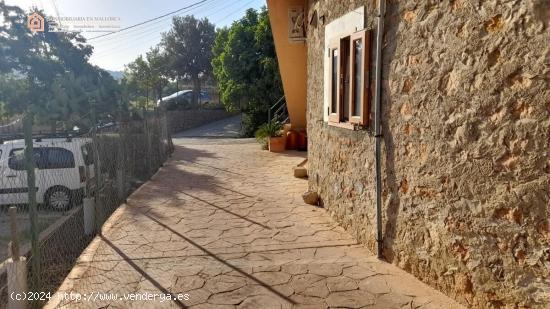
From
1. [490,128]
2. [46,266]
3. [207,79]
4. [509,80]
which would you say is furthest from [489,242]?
[207,79]

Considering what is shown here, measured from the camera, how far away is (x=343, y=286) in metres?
3.31

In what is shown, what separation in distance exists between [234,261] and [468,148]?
2.46 m

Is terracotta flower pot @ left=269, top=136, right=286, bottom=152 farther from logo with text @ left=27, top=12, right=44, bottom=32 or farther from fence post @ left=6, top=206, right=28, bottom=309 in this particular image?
logo with text @ left=27, top=12, right=44, bottom=32

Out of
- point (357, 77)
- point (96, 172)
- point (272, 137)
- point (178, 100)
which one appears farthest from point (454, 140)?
point (178, 100)

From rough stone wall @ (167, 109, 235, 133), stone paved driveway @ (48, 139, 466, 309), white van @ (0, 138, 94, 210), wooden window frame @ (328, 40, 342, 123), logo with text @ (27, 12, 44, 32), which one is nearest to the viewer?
stone paved driveway @ (48, 139, 466, 309)

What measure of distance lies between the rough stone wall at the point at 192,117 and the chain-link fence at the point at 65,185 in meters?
18.4

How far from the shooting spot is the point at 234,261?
12.8 ft

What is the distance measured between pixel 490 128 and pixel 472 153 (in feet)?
0.72

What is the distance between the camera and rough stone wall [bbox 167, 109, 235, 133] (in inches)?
1061

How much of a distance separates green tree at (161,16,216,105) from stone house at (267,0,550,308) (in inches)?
1185

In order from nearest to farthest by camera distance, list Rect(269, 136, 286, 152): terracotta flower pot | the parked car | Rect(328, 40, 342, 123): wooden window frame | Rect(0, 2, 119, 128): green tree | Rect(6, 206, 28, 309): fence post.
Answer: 1. Rect(6, 206, 28, 309): fence post
2. Rect(328, 40, 342, 123): wooden window frame
3. Rect(269, 136, 286, 152): terracotta flower pot
4. Rect(0, 2, 119, 128): green tree
5. the parked car

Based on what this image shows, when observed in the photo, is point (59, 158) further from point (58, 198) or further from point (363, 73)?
point (363, 73)

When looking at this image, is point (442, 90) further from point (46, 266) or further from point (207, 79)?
point (207, 79)

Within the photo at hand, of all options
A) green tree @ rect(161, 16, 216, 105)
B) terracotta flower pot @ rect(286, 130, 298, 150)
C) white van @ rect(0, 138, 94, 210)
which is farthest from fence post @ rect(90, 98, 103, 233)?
green tree @ rect(161, 16, 216, 105)
